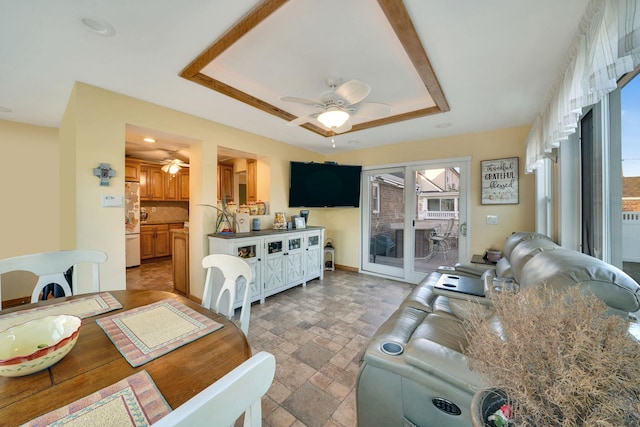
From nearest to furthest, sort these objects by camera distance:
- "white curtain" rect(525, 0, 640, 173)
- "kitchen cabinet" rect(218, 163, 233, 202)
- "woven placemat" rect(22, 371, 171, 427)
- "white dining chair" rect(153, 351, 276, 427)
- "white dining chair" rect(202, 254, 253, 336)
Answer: "white dining chair" rect(153, 351, 276, 427)
"woven placemat" rect(22, 371, 171, 427)
"white curtain" rect(525, 0, 640, 173)
"white dining chair" rect(202, 254, 253, 336)
"kitchen cabinet" rect(218, 163, 233, 202)

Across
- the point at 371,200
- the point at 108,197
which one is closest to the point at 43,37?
the point at 108,197

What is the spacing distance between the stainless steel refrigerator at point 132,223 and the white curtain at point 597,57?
6364 mm

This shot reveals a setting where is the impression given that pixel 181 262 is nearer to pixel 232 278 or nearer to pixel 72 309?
pixel 72 309

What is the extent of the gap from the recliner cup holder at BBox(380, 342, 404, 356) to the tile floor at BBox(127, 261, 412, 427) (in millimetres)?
639

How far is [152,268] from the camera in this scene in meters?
4.91

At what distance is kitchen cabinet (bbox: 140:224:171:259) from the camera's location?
5.27 metres

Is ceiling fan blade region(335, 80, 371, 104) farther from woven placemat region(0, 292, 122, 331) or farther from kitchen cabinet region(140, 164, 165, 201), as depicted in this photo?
kitchen cabinet region(140, 164, 165, 201)

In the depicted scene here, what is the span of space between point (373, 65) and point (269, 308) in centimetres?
290

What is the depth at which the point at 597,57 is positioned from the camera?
101 cm

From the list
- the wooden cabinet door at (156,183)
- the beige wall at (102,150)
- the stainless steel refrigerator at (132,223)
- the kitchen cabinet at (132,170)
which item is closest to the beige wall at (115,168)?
the beige wall at (102,150)

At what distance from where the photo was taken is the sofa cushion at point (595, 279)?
943mm

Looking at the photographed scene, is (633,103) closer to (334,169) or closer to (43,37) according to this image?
(334,169)

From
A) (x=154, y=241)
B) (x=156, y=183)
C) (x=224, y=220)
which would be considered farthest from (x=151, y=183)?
(x=224, y=220)

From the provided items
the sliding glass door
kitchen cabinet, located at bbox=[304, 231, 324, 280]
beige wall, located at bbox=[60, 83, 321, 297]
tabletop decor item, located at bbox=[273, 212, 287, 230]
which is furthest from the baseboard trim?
the sliding glass door
